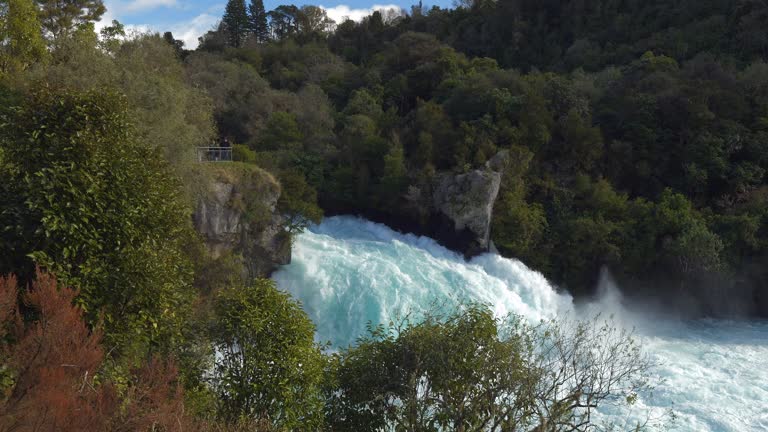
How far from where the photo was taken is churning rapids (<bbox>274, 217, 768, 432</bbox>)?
1477cm

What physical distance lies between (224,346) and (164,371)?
1.32 metres

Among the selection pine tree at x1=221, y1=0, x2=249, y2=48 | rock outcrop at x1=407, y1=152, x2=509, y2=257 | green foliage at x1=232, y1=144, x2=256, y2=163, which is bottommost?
rock outcrop at x1=407, y1=152, x2=509, y2=257

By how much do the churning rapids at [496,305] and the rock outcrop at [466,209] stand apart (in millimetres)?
723

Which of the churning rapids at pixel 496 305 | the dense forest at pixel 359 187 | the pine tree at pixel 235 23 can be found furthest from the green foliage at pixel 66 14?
the pine tree at pixel 235 23

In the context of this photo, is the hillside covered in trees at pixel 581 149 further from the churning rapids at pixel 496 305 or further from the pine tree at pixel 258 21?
the pine tree at pixel 258 21

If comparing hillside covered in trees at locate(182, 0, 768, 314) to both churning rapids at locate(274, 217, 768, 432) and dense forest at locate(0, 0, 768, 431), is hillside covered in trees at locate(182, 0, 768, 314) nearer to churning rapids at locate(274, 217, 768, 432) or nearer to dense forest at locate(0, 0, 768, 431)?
dense forest at locate(0, 0, 768, 431)

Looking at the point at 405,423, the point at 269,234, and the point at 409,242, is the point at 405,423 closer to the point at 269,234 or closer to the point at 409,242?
the point at 269,234

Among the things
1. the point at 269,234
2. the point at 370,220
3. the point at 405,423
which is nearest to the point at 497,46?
the point at 370,220

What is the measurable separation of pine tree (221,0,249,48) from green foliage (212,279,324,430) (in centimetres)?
4946

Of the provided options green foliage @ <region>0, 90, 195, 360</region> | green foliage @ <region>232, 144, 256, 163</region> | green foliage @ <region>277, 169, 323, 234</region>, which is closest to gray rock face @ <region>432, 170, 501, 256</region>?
green foliage @ <region>277, 169, 323, 234</region>

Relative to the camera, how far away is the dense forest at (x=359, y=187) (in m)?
7.10

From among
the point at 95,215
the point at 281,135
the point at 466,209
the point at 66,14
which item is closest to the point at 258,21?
the point at 281,135

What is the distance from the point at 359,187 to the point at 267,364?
18225mm

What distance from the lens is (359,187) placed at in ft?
84.5
